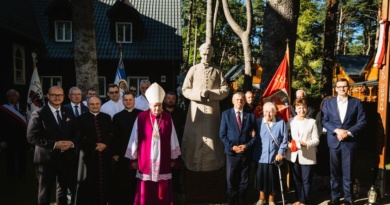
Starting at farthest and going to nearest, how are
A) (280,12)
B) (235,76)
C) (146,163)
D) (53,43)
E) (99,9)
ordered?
(235,76)
(99,9)
(53,43)
(280,12)
(146,163)

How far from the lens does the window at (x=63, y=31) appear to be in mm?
19516

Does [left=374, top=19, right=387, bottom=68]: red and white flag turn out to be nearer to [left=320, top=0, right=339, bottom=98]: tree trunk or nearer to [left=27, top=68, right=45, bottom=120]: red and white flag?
[left=320, top=0, right=339, bottom=98]: tree trunk

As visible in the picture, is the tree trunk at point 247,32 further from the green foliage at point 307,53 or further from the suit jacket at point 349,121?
the green foliage at point 307,53

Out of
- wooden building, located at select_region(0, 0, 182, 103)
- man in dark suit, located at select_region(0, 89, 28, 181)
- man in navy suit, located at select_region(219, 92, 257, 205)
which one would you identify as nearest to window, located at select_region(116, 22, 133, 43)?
wooden building, located at select_region(0, 0, 182, 103)

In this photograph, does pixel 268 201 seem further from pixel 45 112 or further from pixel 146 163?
pixel 45 112

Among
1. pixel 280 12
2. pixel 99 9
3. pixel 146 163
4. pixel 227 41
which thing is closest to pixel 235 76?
pixel 227 41

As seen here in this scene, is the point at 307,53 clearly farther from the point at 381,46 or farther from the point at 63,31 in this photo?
the point at 381,46

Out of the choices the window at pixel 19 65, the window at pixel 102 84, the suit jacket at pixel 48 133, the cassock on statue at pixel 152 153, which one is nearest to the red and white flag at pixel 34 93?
the suit jacket at pixel 48 133

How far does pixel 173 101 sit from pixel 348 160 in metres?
2.99

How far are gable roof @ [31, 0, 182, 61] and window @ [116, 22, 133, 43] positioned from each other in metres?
0.41

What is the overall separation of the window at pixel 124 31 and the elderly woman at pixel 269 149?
15.4 meters

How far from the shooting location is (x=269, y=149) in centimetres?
542

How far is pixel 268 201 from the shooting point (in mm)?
5844

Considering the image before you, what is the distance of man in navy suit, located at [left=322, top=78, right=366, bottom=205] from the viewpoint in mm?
5448
